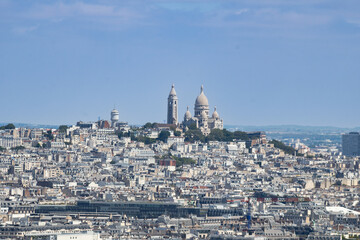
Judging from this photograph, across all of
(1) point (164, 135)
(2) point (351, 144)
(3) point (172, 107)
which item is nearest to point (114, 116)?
(3) point (172, 107)

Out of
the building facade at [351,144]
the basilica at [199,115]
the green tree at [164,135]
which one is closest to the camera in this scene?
the green tree at [164,135]

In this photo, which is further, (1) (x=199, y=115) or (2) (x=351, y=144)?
(2) (x=351, y=144)

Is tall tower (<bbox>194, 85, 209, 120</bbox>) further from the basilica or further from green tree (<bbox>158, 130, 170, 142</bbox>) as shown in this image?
green tree (<bbox>158, 130, 170, 142</bbox>)

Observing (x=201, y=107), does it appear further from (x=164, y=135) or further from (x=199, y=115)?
(x=164, y=135)

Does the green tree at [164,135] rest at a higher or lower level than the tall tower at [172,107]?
lower

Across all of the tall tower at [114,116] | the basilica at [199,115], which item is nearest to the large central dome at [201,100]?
the basilica at [199,115]

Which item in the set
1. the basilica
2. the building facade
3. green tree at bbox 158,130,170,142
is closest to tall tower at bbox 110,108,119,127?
the basilica

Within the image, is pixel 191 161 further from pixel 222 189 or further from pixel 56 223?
pixel 56 223

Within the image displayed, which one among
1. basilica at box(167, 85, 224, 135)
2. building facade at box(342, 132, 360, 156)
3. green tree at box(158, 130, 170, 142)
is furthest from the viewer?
building facade at box(342, 132, 360, 156)

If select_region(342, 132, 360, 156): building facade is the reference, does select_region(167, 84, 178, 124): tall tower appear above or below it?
above

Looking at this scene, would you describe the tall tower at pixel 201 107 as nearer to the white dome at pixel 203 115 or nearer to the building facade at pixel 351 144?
A: the white dome at pixel 203 115

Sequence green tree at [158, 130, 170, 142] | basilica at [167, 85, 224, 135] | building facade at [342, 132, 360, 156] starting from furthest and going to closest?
building facade at [342, 132, 360, 156] → basilica at [167, 85, 224, 135] → green tree at [158, 130, 170, 142]
